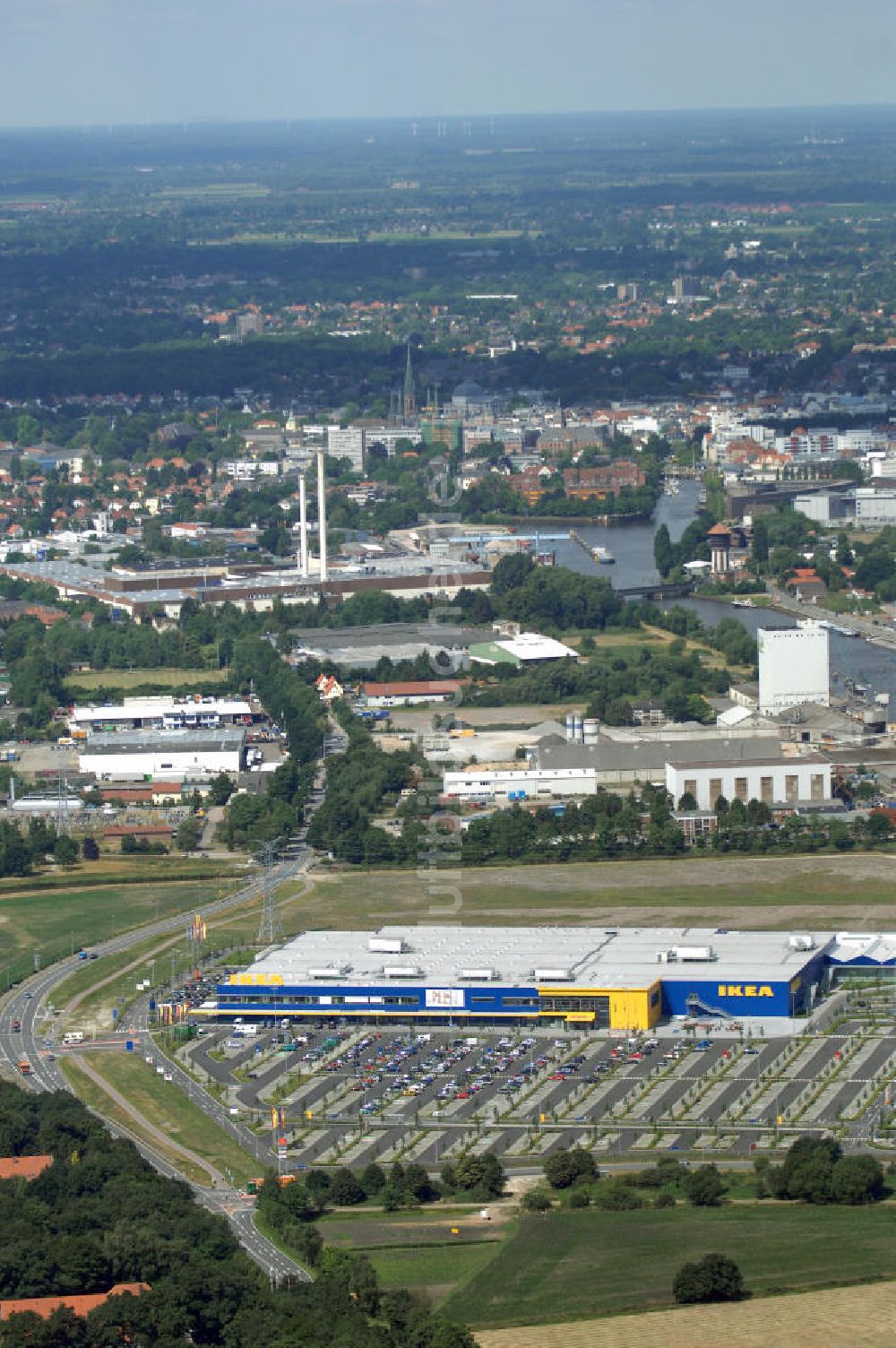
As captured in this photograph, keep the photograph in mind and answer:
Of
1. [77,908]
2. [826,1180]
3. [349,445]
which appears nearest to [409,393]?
[349,445]

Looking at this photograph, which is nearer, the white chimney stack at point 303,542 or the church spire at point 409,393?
the white chimney stack at point 303,542

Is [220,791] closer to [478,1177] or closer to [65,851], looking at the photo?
[65,851]

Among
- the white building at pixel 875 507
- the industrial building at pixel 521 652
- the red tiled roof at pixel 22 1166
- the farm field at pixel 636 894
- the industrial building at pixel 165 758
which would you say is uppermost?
the red tiled roof at pixel 22 1166

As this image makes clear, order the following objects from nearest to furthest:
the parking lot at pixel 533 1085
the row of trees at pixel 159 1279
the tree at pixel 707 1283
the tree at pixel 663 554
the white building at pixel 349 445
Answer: the row of trees at pixel 159 1279 → the tree at pixel 707 1283 → the parking lot at pixel 533 1085 → the tree at pixel 663 554 → the white building at pixel 349 445

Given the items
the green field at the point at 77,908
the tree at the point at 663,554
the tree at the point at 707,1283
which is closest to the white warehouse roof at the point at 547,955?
the green field at the point at 77,908

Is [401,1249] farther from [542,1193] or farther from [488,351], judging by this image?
[488,351]

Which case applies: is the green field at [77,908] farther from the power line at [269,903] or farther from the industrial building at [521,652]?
the industrial building at [521,652]
